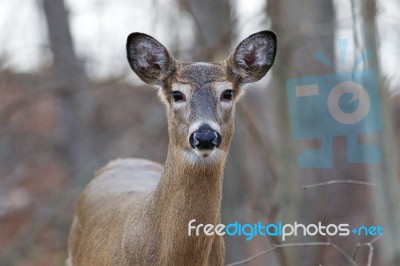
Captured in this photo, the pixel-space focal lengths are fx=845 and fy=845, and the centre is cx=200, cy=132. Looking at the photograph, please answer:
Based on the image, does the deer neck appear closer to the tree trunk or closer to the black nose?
the black nose

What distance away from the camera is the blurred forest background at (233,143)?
7.54 metres

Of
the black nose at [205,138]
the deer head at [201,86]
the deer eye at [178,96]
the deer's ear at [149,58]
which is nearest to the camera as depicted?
the black nose at [205,138]

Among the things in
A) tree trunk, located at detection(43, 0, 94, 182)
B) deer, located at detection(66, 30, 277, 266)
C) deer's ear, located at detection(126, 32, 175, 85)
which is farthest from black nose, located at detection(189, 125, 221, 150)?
tree trunk, located at detection(43, 0, 94, 182)

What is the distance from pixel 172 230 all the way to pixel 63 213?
22.5 ft

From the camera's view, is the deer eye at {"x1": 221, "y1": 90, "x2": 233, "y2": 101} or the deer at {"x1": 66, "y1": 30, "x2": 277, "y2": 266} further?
the deer eye at {"x1": 221, "y1": 90, "x2": 233, "y2": 101}

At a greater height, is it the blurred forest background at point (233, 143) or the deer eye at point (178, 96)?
the blurred forest background at point (233, 143)

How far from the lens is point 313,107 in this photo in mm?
12086

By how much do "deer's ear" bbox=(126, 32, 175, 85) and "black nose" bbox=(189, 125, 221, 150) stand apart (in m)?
0.97

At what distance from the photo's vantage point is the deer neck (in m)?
5.53

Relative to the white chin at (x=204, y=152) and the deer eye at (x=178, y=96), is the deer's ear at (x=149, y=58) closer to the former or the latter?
the deer eye at (x=178, y=96)

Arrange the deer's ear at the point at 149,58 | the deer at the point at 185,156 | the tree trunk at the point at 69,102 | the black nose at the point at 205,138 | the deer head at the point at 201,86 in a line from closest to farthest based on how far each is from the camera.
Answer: the black nose at the point at 205,138 < the deer head at the point at 201,86 < the deer at the point at 185,156 < the deer's ear at the point at 149,58 < the tree trunk at the point at 69,102

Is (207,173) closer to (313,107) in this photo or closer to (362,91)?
(362,91)

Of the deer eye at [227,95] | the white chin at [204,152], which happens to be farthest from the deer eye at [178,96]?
the white chin at [204,152]

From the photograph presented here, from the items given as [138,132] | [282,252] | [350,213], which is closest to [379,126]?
[282,252]
